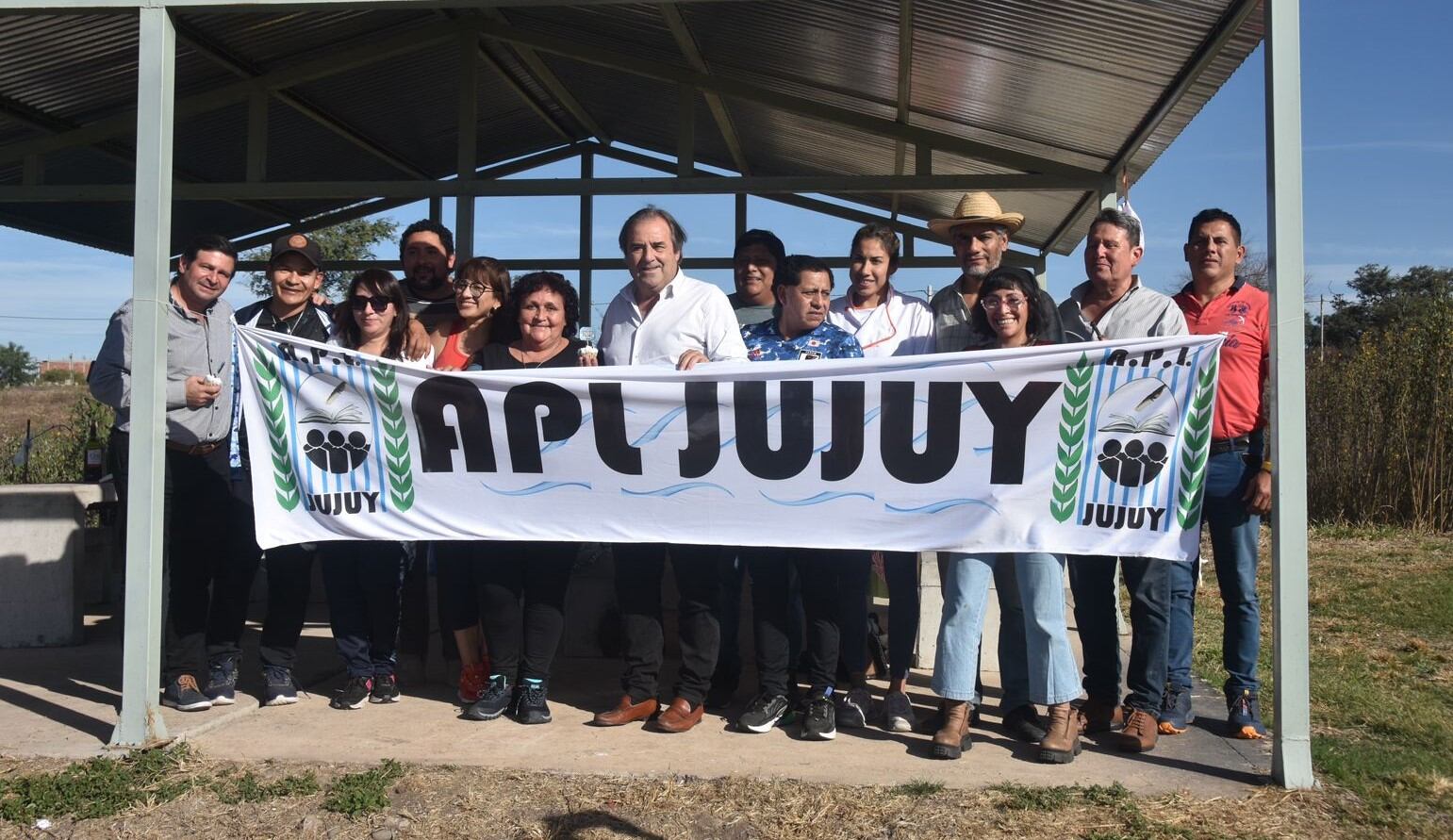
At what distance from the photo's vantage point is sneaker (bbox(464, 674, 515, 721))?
4852mm

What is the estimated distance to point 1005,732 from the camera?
4707 mm

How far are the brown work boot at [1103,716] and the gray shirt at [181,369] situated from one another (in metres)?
3.68

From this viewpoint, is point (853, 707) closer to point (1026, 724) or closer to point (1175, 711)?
point (1026, 724)

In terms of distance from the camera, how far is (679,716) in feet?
15.4

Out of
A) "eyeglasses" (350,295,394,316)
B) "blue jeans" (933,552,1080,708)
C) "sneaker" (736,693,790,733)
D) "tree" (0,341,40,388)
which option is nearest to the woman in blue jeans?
"blue jeans" (933,552,1080,708)

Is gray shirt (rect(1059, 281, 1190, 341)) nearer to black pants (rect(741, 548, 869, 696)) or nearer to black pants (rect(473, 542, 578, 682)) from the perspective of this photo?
black pants (rect(741, 548, 869, 696))

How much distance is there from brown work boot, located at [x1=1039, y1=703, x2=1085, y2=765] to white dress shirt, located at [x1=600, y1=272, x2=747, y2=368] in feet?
5.73

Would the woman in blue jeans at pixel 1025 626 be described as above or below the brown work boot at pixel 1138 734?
above

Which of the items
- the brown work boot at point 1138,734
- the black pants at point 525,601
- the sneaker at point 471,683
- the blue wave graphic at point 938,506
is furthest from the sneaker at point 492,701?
the brown work boot at point 1138,734

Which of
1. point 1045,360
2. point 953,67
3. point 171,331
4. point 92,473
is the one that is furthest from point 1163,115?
point 92,473

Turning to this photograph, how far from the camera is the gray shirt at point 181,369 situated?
16.1ft

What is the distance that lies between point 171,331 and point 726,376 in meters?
2.29

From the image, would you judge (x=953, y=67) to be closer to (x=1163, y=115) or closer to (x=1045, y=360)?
(x=1163, y=115)

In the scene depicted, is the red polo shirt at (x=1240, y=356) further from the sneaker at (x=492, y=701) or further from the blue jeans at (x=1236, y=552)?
the sneaker at (x=492, y=701)
